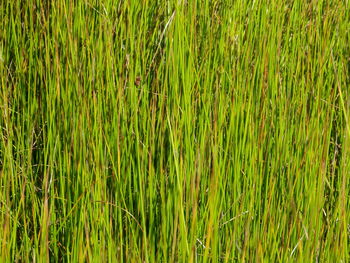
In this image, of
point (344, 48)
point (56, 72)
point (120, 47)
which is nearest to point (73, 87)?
point (56, 72)

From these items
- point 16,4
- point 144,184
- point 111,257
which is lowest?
point 111,257

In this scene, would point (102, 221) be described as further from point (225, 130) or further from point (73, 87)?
point (225, 130)

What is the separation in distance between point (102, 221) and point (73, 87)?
1.47 ft

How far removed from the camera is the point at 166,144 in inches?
73.0

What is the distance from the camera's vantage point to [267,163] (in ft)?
5.91

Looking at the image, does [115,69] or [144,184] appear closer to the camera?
[144,184]

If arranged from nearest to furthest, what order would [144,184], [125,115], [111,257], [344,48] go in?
[111,257]
[144,184]
[125,115]
[344,48]

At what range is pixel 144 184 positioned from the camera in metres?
1.62

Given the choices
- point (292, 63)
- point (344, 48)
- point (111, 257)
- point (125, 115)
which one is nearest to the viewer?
point (111, 257)

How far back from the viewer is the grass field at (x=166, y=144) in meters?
1.54

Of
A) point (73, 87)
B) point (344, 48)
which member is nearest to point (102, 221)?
point (73, 87)

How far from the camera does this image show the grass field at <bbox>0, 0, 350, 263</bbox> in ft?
5.04

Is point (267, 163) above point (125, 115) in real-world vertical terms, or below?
below

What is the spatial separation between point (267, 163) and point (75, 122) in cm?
52
